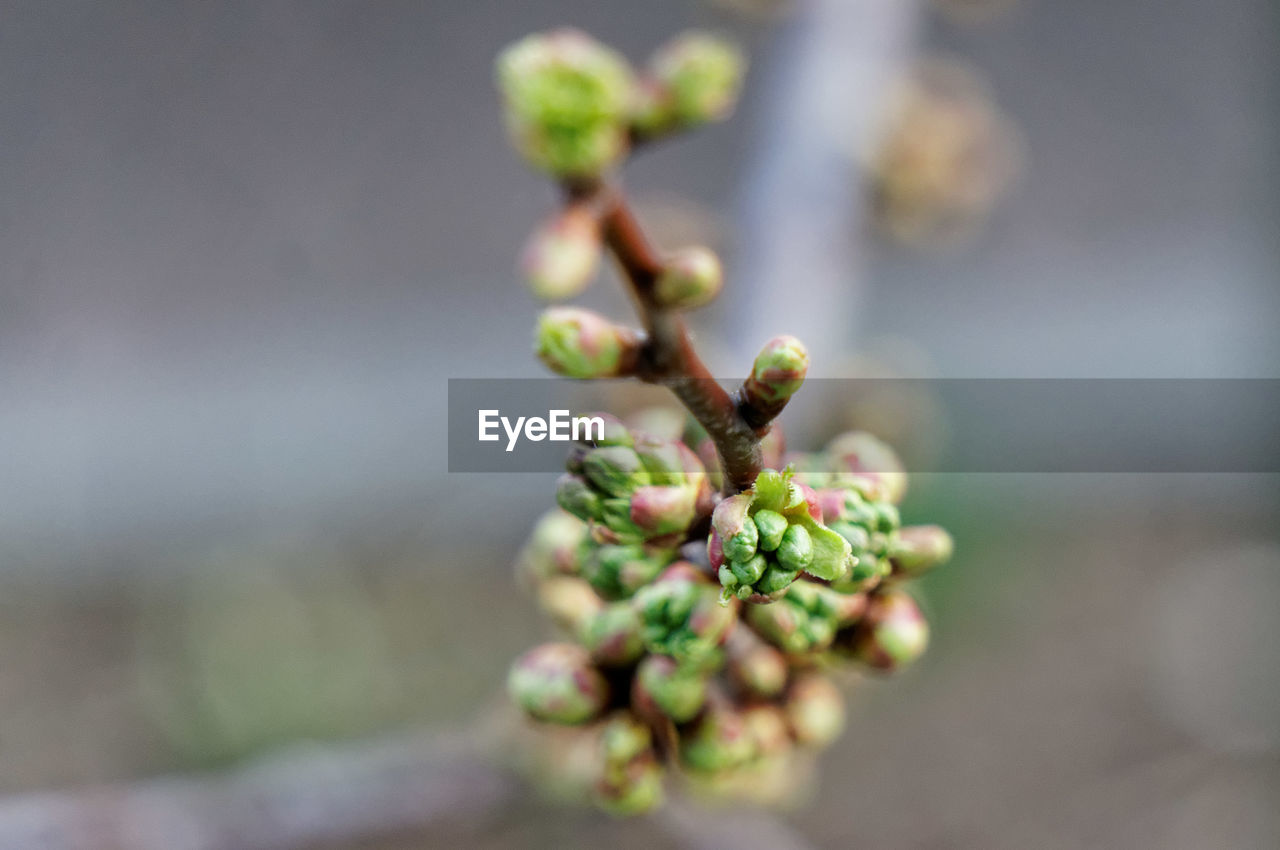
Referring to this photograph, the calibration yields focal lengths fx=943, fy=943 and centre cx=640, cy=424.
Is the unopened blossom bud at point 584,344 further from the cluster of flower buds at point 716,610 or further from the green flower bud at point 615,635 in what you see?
the green flower bud at point 615,635

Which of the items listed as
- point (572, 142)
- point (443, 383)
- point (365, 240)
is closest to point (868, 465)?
point (572, 142)

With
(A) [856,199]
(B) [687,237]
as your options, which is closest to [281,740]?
(B) [687,237]

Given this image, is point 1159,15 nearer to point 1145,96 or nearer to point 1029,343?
point 1145,96

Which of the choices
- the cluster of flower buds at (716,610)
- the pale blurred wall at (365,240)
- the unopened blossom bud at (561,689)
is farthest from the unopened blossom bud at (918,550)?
the pale blurred wall at (365,240)

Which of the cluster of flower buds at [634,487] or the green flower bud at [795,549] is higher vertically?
the cluster of flower buds at [634,487]

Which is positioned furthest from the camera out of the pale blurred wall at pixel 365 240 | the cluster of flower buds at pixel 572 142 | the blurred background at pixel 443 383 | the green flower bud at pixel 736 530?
the pale blurred wall at pixel 365 240

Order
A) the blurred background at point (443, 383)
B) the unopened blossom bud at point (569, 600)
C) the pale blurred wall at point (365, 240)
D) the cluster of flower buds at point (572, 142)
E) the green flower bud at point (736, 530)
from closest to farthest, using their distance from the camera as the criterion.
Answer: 1. the green flower bud at point (736, 530)
2. the cluster of flower buds at point (572, 142)
3. the unopened blossom bud at point (569, 600)
4. the blurred background at point (443, 383)
5. the pale blurred wall at point (365, 240)

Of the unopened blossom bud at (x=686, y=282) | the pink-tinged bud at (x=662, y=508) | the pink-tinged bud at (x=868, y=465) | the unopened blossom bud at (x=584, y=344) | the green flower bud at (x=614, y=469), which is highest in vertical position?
the unopened blossom bud at (x=686, y=282)

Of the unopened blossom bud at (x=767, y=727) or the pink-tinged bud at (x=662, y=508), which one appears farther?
the unopened blossom bud at (x=767, y=727)
